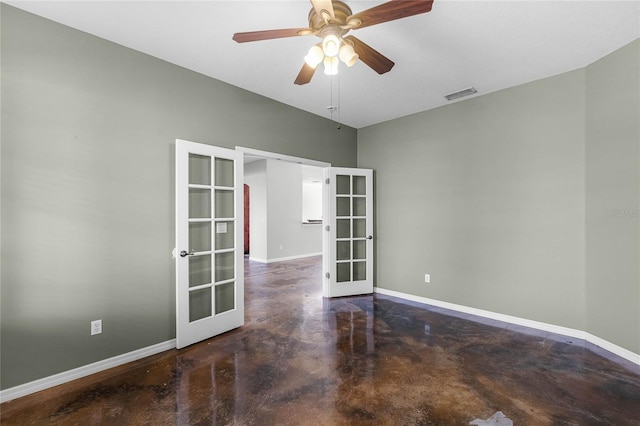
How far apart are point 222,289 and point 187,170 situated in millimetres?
1392

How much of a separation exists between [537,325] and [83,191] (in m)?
4.88

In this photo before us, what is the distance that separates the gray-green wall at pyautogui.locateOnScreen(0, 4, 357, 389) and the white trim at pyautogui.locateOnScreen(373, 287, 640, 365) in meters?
3.39

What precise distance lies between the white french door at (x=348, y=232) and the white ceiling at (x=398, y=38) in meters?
1.52

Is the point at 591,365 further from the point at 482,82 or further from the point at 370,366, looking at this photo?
the point at 482,82

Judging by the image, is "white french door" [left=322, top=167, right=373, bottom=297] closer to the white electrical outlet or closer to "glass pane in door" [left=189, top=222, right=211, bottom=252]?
"glass pane in door" [left=189, top=222, right=211, bottom=252]

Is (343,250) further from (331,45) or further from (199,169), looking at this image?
(331,45)

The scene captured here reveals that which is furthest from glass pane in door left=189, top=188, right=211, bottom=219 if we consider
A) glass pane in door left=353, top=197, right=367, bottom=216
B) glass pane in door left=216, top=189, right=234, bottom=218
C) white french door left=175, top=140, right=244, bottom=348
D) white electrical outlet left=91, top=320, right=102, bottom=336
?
glass pane in door left=353, top=197, right=367, bottom=216

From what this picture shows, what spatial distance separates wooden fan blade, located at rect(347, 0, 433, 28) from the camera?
61.6 inches

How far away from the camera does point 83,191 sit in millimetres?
2408

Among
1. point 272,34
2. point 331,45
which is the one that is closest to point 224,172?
point 272,34

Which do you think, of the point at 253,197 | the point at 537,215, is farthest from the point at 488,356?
the point at 253,197

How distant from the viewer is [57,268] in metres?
2.29

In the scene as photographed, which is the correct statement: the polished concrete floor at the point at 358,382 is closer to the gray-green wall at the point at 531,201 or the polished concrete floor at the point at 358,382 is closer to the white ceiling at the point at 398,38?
the gray-green wall at the point at 531,201

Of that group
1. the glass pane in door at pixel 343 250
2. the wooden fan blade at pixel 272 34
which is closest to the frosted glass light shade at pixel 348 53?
the wooden fan blade at pixel 272 34
